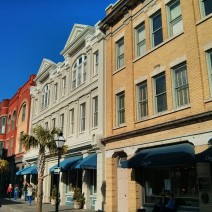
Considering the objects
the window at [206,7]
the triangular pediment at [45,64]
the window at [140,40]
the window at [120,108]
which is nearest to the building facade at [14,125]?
the triangular pediment at [45,64]

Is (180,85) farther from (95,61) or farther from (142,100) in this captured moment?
(95,61)

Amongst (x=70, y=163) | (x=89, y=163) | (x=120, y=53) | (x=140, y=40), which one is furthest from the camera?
(x=70, y=163)

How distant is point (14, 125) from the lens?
41625 mm

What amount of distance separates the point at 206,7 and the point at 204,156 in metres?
6.75

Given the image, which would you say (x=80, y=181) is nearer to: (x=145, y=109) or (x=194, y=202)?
(x=145, y=109)

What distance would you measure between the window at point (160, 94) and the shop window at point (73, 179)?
9777 millimetres

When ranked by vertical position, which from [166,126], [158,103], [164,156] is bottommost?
[164,156]

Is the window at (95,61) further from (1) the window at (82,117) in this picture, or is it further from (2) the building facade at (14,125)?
(2) the building facade at (14,125)

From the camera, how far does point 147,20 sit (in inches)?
670

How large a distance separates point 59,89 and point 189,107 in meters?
16.6

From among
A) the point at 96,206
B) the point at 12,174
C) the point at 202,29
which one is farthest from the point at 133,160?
the point at 12,174

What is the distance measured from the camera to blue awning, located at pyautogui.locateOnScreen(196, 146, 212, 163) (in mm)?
11108

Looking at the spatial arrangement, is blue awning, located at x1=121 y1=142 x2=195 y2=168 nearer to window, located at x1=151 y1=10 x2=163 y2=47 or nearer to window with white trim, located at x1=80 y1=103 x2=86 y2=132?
window, located at x1=151 y1=10 x2=163 y2=47

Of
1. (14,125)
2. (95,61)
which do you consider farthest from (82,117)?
(14,125)
